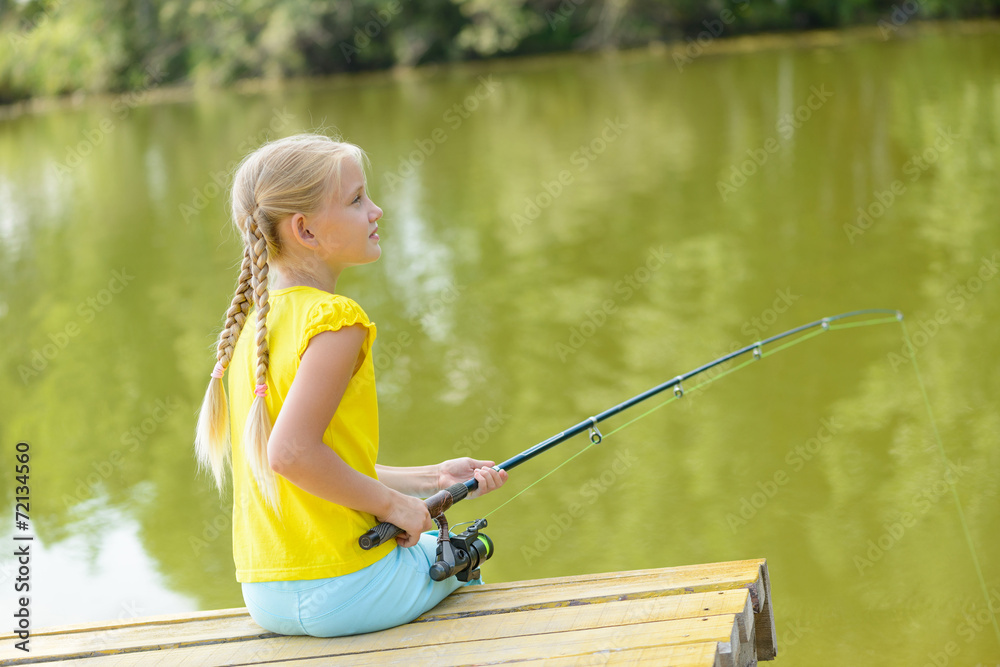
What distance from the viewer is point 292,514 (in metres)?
1.91

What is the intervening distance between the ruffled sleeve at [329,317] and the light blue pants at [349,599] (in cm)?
41

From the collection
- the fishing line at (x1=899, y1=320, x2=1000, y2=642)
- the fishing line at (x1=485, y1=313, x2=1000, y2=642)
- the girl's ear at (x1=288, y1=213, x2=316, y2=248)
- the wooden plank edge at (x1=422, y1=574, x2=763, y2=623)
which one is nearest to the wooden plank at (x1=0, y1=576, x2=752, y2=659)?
the wooden plank edge at (x1=422, y1=574, x2=763, y2=623)

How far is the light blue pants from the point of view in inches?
76.1

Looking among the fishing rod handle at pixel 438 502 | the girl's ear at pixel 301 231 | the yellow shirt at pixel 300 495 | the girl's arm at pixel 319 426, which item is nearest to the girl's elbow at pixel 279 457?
the girl's arm at pixel 319 426

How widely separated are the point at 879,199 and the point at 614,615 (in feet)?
20.9

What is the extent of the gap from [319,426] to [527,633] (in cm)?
52

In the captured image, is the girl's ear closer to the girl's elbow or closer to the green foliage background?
the girl's elbow

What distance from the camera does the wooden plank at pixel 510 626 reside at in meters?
1.91

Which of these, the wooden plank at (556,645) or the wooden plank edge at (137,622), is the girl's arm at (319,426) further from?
the wooden plank edge at (137,622)

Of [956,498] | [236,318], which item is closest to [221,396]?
[236,318]

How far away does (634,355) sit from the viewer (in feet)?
17.2

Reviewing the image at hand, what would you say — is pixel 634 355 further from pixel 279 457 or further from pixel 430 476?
pixel 279 457

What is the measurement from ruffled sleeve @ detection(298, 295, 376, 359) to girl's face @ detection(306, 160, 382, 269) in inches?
5.2

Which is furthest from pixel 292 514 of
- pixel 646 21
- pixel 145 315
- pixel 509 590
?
pixel 646 21
